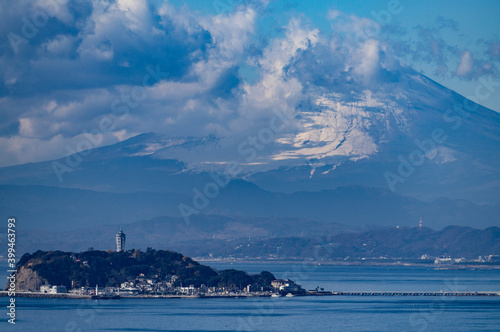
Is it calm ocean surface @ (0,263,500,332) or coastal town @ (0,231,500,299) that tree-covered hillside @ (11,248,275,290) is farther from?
calm ocean surface @ (0,263,500,332)

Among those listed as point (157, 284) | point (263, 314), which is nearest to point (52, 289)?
point (157, 284)

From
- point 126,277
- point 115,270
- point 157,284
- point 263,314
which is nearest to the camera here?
point 263,314

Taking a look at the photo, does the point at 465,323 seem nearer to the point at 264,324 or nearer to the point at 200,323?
the point at 264,324

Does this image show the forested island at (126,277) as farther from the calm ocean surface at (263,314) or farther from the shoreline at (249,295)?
the calm ocean surface at (263,314)

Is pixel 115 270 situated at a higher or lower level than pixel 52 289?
higher

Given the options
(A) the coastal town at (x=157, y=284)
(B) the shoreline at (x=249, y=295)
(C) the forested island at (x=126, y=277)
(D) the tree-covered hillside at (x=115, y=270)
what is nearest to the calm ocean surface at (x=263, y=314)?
(B) the shoreline at (x=249, y=295)

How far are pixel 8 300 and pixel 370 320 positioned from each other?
50848mm

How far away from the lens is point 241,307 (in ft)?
360

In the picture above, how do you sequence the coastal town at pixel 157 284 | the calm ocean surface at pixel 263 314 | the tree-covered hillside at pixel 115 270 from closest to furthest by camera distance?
the calm ocean surface at pixel 263 314
the coastal town at pixel 157 284
the tree-covered hillside at pixel 115 270

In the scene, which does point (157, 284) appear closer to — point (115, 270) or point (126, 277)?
point (126, 277)

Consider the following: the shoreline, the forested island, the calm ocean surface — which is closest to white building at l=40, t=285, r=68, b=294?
the forested island

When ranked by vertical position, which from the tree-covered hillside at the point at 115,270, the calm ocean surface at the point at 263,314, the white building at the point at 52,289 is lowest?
the calm ocean surface at the point at 263,314

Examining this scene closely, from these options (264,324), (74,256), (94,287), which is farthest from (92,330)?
(74,256)

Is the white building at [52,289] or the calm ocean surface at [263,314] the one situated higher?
the white building at [52,289]
